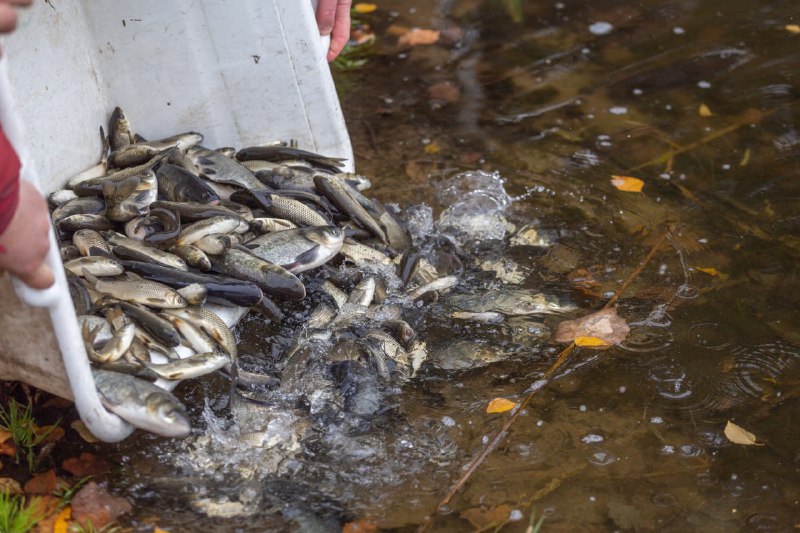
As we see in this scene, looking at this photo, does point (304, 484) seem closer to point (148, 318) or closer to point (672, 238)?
point (148, 318)

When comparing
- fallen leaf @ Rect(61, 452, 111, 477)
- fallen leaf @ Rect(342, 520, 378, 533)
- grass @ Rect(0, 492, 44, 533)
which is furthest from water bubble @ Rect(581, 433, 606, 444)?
grass @ Rect(0, 492, 44, 533)

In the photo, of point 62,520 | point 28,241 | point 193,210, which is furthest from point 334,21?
point 62,520

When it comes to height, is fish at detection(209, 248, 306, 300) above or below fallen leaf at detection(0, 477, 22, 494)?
above

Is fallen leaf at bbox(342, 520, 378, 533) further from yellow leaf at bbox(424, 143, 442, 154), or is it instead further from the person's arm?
yellow leaf at bbox(424, 143, 442, 154)

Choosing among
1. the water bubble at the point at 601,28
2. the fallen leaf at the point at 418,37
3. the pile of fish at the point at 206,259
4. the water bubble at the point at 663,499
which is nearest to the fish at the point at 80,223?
the pile of fish at the point at 206,259

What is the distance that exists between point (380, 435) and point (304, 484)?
1.35ft

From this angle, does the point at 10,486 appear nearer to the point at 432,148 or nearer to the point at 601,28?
the point at 432,148

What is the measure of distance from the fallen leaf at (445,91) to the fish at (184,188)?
8.85 ft

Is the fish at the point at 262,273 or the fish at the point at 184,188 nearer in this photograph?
the fish at the point at 262,273

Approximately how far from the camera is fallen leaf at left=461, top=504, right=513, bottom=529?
11.2ft

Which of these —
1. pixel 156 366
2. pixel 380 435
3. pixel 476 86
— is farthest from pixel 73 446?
pixel 476 86

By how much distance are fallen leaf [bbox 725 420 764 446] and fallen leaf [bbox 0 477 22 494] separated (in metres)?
2.98

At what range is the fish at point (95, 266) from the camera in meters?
3.79

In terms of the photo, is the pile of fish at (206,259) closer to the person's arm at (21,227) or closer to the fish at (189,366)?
the fish at (189,366)
